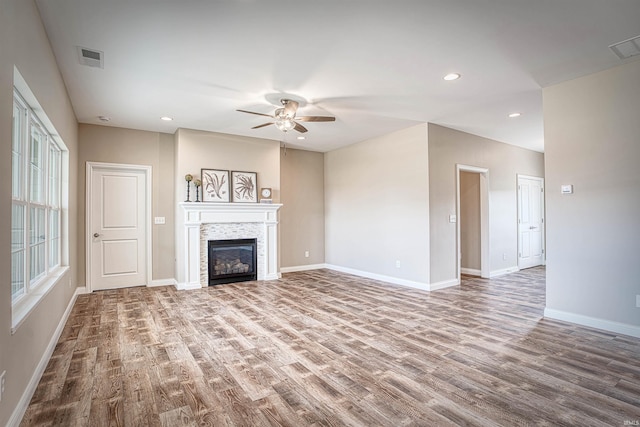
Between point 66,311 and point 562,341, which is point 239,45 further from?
point 562,341

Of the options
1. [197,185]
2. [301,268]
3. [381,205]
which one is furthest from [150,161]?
[381,205]

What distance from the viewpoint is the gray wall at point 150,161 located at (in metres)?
5.29

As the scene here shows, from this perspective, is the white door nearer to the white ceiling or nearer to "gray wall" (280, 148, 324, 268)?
the white ceiling

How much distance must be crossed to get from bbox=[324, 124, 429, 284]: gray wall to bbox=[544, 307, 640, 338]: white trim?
5.88 ft

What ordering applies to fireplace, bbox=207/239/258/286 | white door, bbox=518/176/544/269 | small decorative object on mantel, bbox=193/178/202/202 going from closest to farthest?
small decorative object on mantel, bbox=193/178/202/202, fireplace, bbox=207/239/258/286, white door, bbox=518/176/544/269

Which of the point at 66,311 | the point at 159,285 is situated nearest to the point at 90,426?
the point at 66,311

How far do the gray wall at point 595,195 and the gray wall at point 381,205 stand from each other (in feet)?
5.95

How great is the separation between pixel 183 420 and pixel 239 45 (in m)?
2.88

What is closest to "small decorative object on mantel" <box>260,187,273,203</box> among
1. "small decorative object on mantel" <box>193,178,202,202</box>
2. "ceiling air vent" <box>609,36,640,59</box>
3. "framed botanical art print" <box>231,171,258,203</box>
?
"framed botanical art print" <box>231,171,258,203</box>

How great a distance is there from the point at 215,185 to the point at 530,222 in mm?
6871

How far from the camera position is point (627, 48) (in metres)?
2.95

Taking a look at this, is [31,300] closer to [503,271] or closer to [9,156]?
[9,156]

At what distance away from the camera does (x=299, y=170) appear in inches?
291

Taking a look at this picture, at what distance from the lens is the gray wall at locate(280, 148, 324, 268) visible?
719cm
